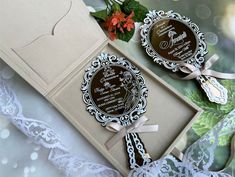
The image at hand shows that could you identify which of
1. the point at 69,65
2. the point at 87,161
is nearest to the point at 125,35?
the point at 69,65

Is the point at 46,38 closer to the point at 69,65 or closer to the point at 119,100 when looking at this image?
the point at 69,65

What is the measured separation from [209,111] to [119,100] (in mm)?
192

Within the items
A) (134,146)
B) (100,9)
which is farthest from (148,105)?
(100,9)

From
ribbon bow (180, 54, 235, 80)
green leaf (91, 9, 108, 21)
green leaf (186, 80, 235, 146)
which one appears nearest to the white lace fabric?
green leaf (186, 80, 235, 146)

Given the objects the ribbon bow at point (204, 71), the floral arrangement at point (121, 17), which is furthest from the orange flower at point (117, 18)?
the ribbon bow at point (204, 71)

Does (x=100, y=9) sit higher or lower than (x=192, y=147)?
higher

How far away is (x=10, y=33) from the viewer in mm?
647

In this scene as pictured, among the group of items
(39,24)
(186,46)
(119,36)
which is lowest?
(186,46)

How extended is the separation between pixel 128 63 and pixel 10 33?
240 mm

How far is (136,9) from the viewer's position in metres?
0.77

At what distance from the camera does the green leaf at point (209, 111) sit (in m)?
0.70

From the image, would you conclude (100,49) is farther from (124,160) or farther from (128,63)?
(124,160)

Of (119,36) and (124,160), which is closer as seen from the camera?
(124,160)

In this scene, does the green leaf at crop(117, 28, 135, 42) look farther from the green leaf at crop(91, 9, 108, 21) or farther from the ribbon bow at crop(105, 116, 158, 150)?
the ribbon bow at crop(105, 116, 158, 150)
